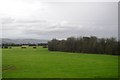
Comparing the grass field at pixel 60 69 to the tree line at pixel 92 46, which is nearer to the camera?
the grass field at pixel 60 69

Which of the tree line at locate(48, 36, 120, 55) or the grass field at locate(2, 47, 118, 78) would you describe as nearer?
the grass field at locate(2, 47, 118, 78)

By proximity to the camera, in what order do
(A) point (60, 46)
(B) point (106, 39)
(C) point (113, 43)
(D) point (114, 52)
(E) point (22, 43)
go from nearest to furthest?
(D) point (114, 52), (C) point (113, 43), (B) point (106, 39), (A) point (60, 46), (E) point (22, 43)

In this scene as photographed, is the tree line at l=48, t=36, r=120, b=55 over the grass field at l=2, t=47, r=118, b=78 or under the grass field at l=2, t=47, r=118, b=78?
over

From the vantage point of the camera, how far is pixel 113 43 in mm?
81188

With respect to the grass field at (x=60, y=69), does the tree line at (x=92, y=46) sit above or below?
above

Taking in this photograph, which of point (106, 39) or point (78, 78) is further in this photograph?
point (106, 39)

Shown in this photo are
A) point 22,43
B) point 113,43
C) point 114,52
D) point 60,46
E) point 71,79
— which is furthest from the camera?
point 22,43

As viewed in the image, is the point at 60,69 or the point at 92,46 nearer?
the point at 60,69

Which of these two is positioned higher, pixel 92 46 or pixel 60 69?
pixel 92 46

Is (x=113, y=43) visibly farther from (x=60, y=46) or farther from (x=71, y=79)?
(x=71, y=79)

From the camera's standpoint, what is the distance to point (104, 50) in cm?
8319

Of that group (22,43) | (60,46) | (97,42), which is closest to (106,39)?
(97,42)

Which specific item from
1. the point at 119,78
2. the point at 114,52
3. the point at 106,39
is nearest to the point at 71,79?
the point at 119,78

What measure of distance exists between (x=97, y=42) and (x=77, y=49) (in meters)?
12.6
